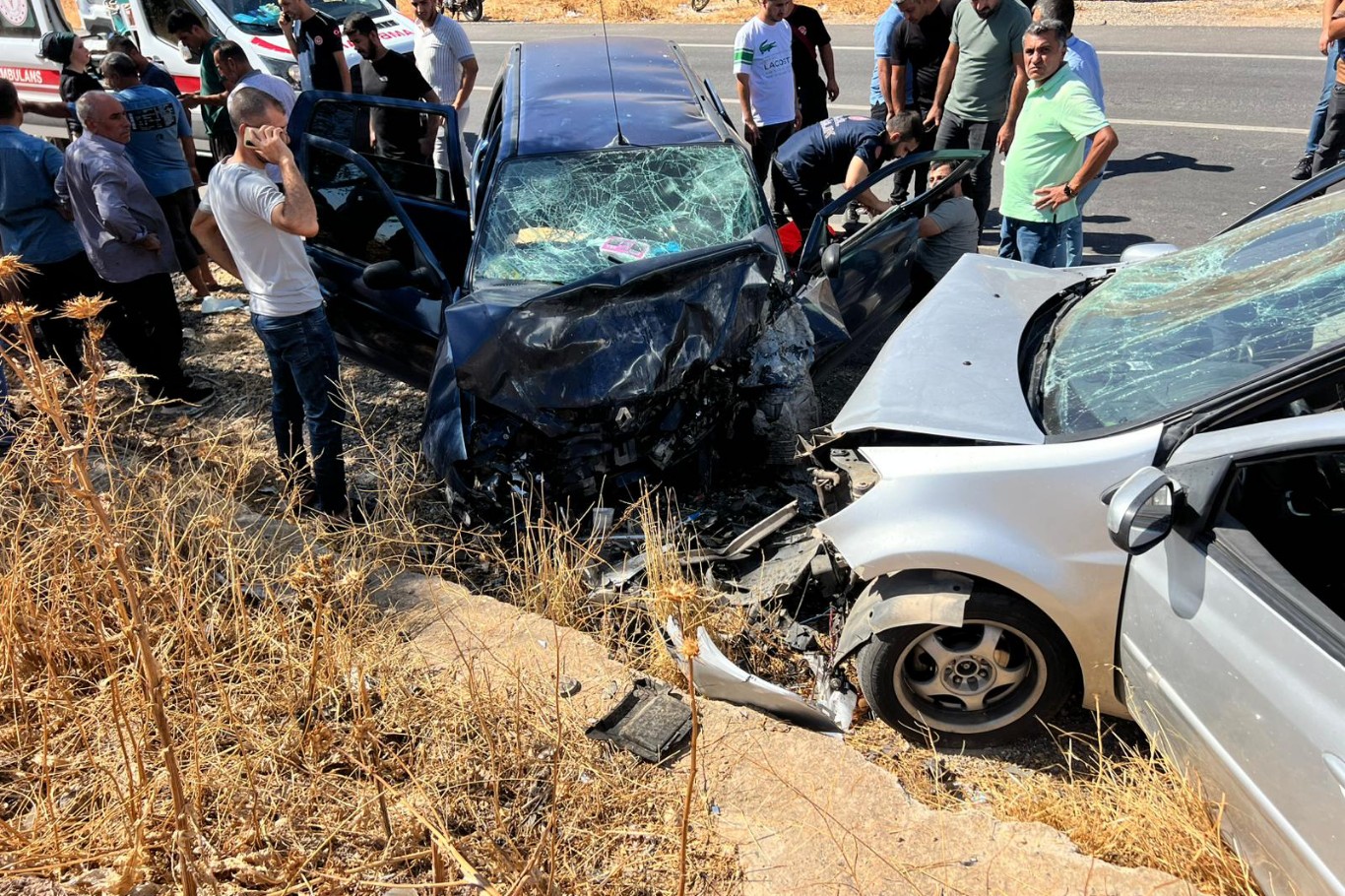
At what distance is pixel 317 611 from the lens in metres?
2.48

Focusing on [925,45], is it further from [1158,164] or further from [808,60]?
[1158,164]

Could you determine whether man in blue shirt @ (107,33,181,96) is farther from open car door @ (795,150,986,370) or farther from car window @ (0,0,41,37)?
open car door @ (795,150,986,370)

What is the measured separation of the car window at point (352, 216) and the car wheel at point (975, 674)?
3.40m

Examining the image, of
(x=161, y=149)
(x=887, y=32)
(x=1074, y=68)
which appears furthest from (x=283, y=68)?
(x=1074, y=68)

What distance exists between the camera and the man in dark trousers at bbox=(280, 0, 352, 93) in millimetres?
Result: 7387

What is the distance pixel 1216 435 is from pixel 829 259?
1.99m

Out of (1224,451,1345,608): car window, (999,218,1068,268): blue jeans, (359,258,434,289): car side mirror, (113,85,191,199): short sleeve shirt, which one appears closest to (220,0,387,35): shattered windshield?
(113,85,191,199): short sleeve shirt

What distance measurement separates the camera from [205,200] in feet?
13.7

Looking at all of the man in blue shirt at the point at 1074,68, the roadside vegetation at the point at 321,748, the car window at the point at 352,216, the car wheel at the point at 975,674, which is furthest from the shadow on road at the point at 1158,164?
the roadside vegetation at the point at 321,748

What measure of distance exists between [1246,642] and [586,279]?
2.59m

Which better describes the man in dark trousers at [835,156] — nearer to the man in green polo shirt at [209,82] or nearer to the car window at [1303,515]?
the car window at [1303,515]

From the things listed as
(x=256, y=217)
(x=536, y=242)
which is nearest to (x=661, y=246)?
(x=536, y=242)

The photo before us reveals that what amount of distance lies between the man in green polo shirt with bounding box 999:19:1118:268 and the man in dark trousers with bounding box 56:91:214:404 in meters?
4.50

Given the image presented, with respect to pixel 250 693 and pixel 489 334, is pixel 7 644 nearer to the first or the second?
pixel 250 693
